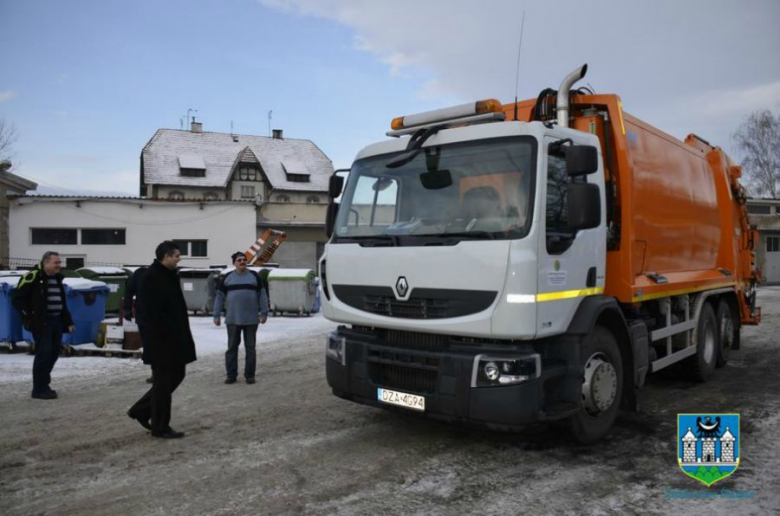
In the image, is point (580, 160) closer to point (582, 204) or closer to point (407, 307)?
point (582, 204)

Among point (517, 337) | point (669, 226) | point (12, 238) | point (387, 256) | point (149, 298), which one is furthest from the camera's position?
point (12, 238)

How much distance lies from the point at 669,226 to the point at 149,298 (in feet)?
17.5

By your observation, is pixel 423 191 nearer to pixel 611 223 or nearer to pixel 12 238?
pixel 611 223

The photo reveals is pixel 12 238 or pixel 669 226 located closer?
pixel 669 226

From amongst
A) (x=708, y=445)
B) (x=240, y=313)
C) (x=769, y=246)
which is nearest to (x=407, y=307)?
(x=708, y=445)

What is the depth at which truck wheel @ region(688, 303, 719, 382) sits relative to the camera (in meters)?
7.30

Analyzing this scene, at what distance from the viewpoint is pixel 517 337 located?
416cm

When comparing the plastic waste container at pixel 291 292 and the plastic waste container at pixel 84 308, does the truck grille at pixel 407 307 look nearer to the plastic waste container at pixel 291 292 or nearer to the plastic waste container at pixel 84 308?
the plastic waste container at pixel 84 308

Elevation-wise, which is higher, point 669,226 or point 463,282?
point 669,226

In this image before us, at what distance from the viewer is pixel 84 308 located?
1042 centimetres

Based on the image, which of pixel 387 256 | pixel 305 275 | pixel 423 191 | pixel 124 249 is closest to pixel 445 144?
pixel 423 191

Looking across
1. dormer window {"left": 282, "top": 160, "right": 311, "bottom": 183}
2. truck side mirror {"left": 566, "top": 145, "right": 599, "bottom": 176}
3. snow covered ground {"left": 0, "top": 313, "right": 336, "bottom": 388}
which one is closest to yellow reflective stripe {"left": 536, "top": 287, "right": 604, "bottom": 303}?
truck side mirror {"left": 566, "top": 145, "right": 599, "bottom": 176}

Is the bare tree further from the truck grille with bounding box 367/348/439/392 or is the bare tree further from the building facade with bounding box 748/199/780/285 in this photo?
the truck grille with bounding box 367/348/439/392

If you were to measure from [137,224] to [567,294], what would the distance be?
24.5 meters
